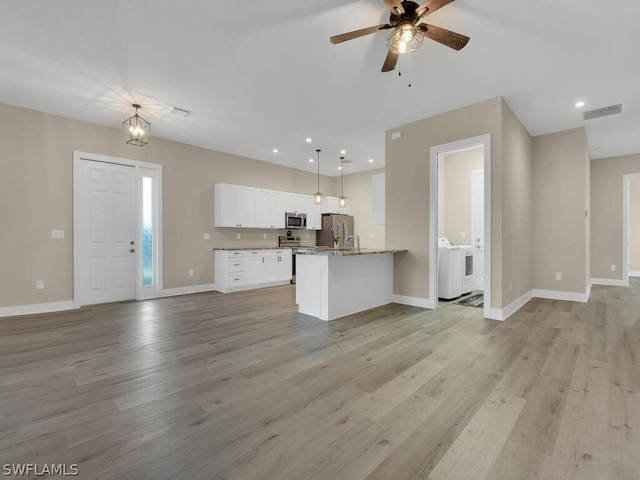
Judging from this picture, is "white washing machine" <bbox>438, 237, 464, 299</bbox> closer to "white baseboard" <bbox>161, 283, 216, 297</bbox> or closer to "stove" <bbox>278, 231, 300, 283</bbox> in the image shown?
"stove" <bbox>278, 231, 300, 283</bbox>

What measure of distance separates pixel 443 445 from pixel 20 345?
13.3 ft

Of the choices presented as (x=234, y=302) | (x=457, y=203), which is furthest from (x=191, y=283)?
(x=457, y=203)

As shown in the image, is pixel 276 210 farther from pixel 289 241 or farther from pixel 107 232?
pixel 107 232

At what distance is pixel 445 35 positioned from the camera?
2324mm

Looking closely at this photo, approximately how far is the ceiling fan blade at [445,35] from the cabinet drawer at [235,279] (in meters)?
5.19

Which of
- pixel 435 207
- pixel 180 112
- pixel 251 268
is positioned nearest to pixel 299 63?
pixel 180 112

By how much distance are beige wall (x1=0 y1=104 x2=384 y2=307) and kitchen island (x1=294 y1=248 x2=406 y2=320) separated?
9.72ft

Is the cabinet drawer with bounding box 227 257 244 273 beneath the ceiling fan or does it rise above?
beneath

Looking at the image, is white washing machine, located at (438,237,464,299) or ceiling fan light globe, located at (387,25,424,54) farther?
white washing machine, located at (438,237,464,299)

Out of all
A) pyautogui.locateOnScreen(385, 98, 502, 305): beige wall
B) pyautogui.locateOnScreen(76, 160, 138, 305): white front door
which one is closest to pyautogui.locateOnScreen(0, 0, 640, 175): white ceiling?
pyautogui.locateOnScreen(385, 98, 502, 305): beige wall

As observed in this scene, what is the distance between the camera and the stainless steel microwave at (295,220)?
7474 millimetres

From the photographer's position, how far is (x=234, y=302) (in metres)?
5.16

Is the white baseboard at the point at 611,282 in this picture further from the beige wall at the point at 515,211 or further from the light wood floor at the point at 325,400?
the light wood floor at the point at 325,400

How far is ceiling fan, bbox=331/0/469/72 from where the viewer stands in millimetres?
2148
